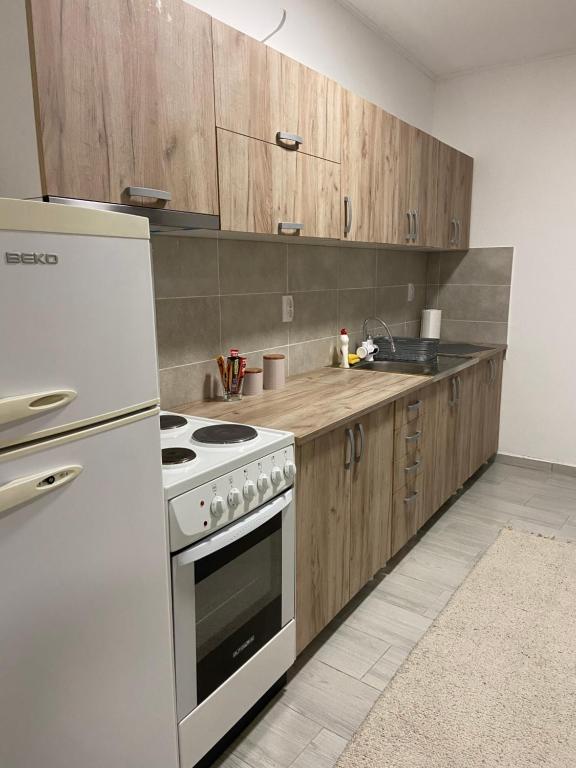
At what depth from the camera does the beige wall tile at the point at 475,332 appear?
3.95 m

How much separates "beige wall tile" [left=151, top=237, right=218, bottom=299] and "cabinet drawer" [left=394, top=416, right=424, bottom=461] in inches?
40.4

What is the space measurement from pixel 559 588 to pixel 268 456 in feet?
5.66

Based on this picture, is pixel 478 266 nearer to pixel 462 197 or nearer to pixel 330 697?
pixel 462 197

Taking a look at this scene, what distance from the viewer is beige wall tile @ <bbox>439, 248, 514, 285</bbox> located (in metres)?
3.86

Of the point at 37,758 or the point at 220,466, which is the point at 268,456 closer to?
the point at 220,466

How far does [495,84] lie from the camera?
3693mm

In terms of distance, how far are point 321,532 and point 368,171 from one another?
1643 mm

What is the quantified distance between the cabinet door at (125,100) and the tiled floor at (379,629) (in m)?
1.61

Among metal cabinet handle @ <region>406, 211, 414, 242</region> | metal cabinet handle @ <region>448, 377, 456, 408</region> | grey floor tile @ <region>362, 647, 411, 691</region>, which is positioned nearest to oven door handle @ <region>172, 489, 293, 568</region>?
grey floor tile @ <region>362, 647, 411, 691</region>

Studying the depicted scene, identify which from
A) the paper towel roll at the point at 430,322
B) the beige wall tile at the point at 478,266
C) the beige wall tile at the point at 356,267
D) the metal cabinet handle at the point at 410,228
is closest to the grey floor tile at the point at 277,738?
the beige wall tile at the point at 356,267

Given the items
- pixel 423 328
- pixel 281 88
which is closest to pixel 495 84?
pixel 423 328

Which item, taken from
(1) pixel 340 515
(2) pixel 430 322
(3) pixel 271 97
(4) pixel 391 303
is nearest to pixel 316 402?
(1) pixel 340 515

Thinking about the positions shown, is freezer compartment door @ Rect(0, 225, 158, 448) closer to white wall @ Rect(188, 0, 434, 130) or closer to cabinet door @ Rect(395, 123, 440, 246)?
white wall @ Rect(188, 0, 434, 130)

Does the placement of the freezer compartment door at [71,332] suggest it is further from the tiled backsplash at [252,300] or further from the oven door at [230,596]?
the tiled backsplash at [252,300]
